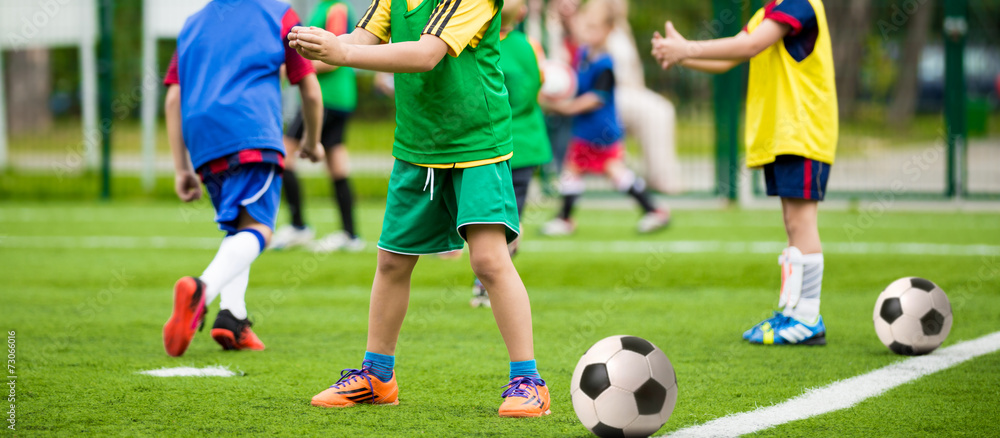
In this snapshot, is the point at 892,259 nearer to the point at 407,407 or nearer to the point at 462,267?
the point at 462,267

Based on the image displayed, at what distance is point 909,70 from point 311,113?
869 centimetres

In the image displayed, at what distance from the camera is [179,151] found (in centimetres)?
454

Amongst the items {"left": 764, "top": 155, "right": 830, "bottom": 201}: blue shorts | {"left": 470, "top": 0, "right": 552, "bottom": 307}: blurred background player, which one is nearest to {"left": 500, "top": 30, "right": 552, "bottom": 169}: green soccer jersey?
{"left": 470, "top": 0, "right": 552, "bottom": 307}: blurred background player

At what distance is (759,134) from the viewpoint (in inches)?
179

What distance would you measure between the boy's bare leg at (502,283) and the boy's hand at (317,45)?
0.75 meters

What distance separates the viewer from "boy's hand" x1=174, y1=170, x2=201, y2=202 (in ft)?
14.7

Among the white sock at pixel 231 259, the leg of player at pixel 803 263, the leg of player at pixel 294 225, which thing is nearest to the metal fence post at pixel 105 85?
the leg of player at pixel 294 225

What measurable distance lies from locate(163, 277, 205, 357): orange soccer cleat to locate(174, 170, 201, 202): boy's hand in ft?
2.53

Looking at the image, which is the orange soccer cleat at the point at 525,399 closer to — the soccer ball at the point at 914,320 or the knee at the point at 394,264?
the knee at the point at 394,264

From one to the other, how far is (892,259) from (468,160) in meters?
4.65

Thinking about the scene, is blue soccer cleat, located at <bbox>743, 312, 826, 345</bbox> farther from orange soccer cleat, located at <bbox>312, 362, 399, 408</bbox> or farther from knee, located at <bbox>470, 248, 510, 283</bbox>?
orange soccer cleat, located at <bbox>312, 362, 399, 408</bbox>

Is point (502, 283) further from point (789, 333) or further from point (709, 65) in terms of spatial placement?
point (709, 65)

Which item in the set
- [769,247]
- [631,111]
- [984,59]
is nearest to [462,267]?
[769,247]

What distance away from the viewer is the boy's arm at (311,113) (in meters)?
4.34
